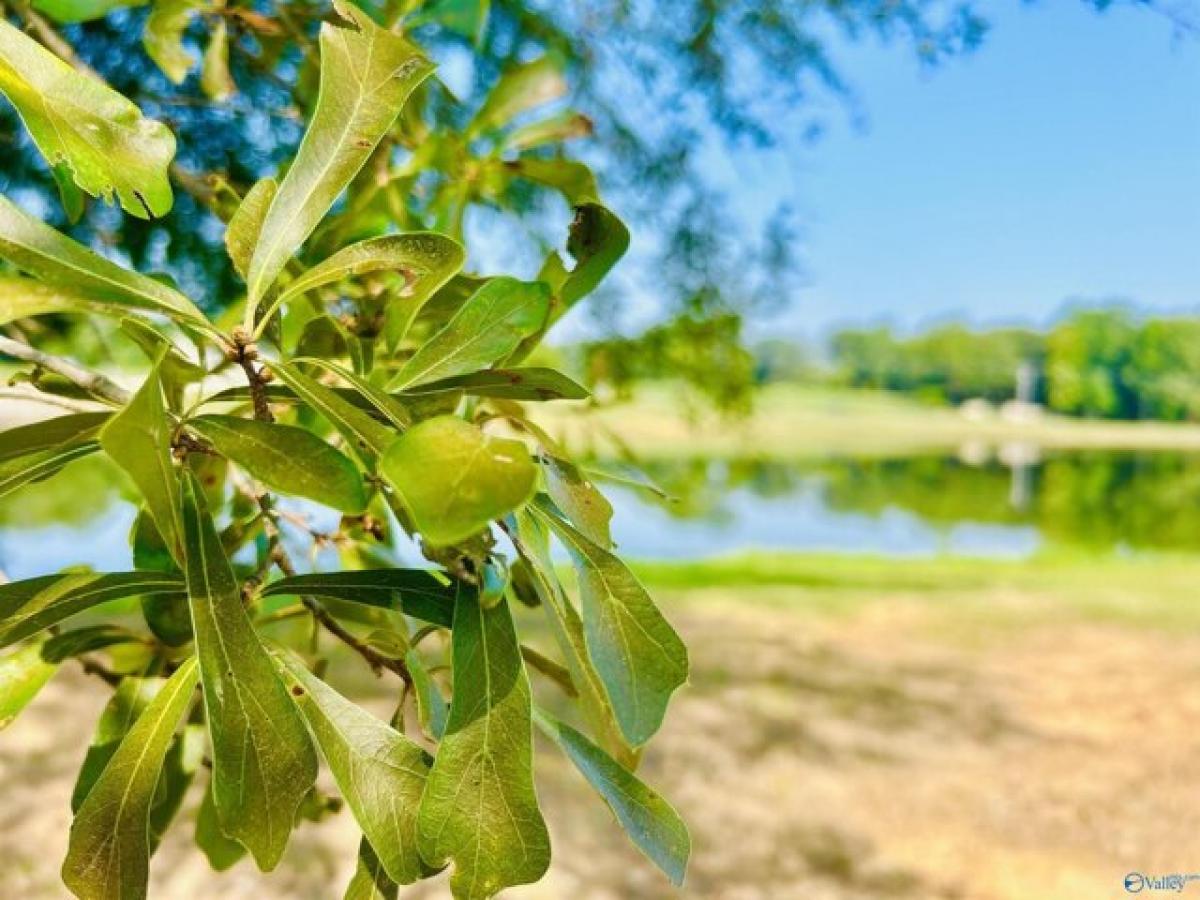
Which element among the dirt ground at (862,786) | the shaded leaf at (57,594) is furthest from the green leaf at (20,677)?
the dirt ground at (862,786)

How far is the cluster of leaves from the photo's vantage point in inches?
15.0

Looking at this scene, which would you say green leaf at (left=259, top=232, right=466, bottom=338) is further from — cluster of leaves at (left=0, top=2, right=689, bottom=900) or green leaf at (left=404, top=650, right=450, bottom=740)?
green leaf at (left=404, top=650, right=450, bottom=740)

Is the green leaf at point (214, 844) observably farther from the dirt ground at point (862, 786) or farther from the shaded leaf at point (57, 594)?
the dirt ground at point (862, 786)

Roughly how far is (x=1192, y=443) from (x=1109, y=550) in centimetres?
1624

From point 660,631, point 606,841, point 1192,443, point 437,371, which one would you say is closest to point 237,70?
point 437,371

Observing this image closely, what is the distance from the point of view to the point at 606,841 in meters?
2.72

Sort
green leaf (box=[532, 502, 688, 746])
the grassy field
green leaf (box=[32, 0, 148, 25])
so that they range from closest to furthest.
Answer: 1. green leaf (box=[532, 502, 688, 746])
2. green leaf (box=[32, 0, 148, 25])
3. the grassy field

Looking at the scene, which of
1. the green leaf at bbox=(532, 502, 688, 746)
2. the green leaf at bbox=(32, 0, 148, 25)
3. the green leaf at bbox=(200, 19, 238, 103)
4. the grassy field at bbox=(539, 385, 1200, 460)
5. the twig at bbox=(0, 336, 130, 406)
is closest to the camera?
the green leaf at bbox=(532, 502, 688, 746)

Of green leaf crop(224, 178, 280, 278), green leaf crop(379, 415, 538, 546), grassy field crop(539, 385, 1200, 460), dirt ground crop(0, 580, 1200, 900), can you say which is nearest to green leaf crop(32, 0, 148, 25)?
green leaf crop(224, 178, 280, 278)

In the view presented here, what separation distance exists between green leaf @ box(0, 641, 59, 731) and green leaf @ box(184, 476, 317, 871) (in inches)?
9.0

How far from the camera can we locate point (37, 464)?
429 millimetres

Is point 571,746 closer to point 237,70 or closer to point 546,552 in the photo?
point 546,552

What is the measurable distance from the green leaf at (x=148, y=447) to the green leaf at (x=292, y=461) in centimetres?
4

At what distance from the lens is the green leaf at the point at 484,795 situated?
0.40 metres
